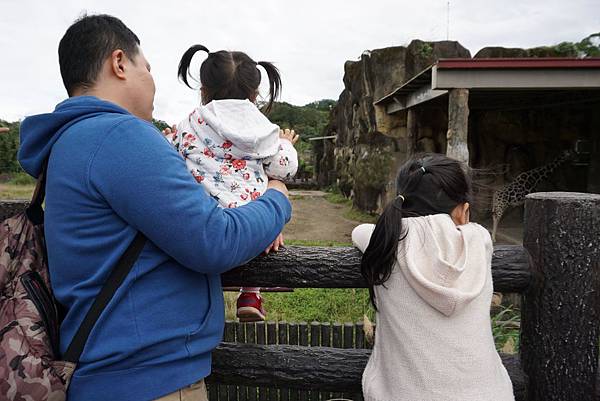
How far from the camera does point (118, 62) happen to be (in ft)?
3.78

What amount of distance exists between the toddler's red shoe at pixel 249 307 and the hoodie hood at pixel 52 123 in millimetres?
856

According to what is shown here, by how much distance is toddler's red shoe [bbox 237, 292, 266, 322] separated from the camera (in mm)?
1743

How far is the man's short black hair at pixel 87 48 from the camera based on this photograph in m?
1.14

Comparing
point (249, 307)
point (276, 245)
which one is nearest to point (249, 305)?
point (249, 307)

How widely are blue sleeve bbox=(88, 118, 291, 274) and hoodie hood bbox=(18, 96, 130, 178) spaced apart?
11cm

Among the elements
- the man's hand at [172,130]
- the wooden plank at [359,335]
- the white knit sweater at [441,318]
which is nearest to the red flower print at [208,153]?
the man's hand at [172,130]

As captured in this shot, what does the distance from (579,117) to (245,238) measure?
1132cm

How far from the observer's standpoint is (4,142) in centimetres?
2567

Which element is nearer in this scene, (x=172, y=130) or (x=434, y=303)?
(x=434, y=303)

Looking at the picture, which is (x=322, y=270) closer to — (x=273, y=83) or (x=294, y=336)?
(x=273, y=83)

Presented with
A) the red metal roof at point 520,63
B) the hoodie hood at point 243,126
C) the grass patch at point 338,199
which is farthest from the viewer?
the grass patch at point 338,199

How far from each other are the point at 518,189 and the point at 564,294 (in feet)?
27.8

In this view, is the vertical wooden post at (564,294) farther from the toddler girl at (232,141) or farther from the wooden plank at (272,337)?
the wooden plank at (272,337)

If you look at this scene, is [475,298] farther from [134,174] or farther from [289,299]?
[289,299]
